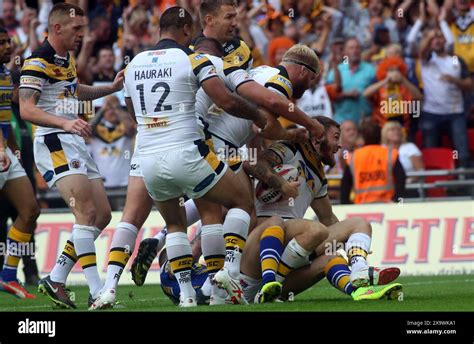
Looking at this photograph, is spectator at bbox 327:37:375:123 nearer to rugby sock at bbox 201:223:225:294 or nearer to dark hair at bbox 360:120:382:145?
dark hair at bbox 360:120:382:145

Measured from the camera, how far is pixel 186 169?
32.4 feet

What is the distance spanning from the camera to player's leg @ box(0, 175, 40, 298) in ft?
42.1

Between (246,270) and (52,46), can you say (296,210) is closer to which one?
(246,270)

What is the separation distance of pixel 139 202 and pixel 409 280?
172 inches

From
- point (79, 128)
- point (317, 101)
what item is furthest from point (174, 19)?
point (317, 101)

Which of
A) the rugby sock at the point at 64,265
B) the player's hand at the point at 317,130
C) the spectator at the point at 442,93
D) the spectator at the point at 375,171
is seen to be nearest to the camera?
the player's hand at the point at 317,130

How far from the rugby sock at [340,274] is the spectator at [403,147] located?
7.38 m

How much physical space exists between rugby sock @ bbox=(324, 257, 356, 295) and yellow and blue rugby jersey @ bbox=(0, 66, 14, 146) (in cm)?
432

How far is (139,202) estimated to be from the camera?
36.4 ft

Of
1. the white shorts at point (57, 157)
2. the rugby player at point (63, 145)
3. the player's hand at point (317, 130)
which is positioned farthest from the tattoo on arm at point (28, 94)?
the player's hand at point (317, 130)

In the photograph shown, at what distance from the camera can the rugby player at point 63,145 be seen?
35.6ft

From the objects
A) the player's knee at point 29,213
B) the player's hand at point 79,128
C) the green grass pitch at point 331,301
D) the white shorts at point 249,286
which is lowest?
the green grass pitch at point 331,301

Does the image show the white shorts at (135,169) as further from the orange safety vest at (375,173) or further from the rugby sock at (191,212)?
the orange safety vest at (375,173)
